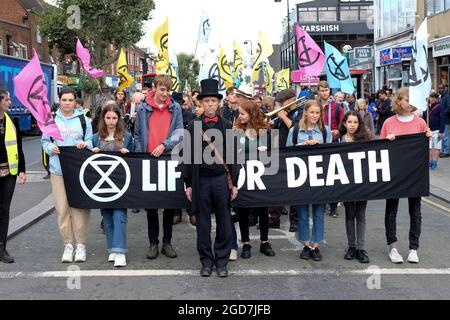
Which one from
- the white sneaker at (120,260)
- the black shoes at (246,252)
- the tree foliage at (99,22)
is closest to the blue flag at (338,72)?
the black shoes at (246,252)

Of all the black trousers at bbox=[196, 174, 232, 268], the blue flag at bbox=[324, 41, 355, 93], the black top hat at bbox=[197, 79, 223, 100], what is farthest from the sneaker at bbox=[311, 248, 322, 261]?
the blue flag at bbox=[324, 41, 355, 93]

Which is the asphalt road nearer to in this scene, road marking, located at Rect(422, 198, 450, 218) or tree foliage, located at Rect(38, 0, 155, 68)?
road marking, located at Rect(422, 198, 450, 218)

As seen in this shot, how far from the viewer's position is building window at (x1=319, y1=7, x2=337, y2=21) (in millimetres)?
51594

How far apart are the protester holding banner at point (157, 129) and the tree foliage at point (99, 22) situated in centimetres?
3193

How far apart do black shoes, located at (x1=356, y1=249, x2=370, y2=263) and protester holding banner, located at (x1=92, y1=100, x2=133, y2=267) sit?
253 centimetres

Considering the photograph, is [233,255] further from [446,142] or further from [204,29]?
[446,142]

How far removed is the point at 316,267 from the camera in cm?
580

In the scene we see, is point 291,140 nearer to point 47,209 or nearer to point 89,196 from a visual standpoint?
point 89,196

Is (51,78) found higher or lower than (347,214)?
higher

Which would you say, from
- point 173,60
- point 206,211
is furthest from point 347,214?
point 173,60

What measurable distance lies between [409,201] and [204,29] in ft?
27.2

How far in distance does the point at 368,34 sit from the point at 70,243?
4831 cm

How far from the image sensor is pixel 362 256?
5992 mm

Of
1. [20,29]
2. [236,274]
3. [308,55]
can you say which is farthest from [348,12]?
[236,274]
